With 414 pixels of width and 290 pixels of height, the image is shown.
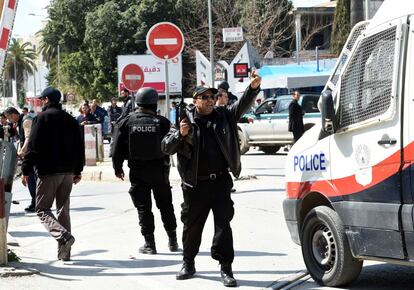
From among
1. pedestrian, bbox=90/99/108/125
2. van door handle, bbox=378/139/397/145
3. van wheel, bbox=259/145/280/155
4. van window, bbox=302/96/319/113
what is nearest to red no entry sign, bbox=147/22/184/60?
pedestrian, bbox=90/99/108/125

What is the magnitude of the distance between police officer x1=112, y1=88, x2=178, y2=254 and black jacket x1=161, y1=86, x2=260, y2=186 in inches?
66.8

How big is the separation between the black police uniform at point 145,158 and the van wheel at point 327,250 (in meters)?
2.29

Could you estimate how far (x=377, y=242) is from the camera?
6027 millimetres

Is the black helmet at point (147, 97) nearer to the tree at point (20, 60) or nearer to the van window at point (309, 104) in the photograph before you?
the van window at point (309, 104)

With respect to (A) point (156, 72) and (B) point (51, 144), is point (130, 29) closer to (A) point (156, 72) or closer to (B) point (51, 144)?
(A) point (156, 72)

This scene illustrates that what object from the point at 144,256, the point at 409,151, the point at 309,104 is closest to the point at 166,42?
the point at 144,256

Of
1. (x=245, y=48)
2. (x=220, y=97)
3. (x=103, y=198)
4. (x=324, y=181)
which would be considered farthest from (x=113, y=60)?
(x=324, y=181)

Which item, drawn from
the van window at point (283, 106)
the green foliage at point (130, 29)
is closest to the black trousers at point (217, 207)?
the van window at point (283, 106)

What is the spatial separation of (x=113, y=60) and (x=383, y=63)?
5529cm

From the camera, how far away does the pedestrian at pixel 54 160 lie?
848 cm

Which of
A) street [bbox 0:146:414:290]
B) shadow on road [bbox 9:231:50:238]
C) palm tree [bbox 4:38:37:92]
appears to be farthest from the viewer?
palm tree [bbox 4:38:37:92]

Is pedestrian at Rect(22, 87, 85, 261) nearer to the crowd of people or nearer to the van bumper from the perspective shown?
the crowd of people

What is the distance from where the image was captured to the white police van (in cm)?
576

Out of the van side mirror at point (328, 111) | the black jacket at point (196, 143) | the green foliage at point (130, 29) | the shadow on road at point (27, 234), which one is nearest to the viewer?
the van side mirror at point (328, 111)
